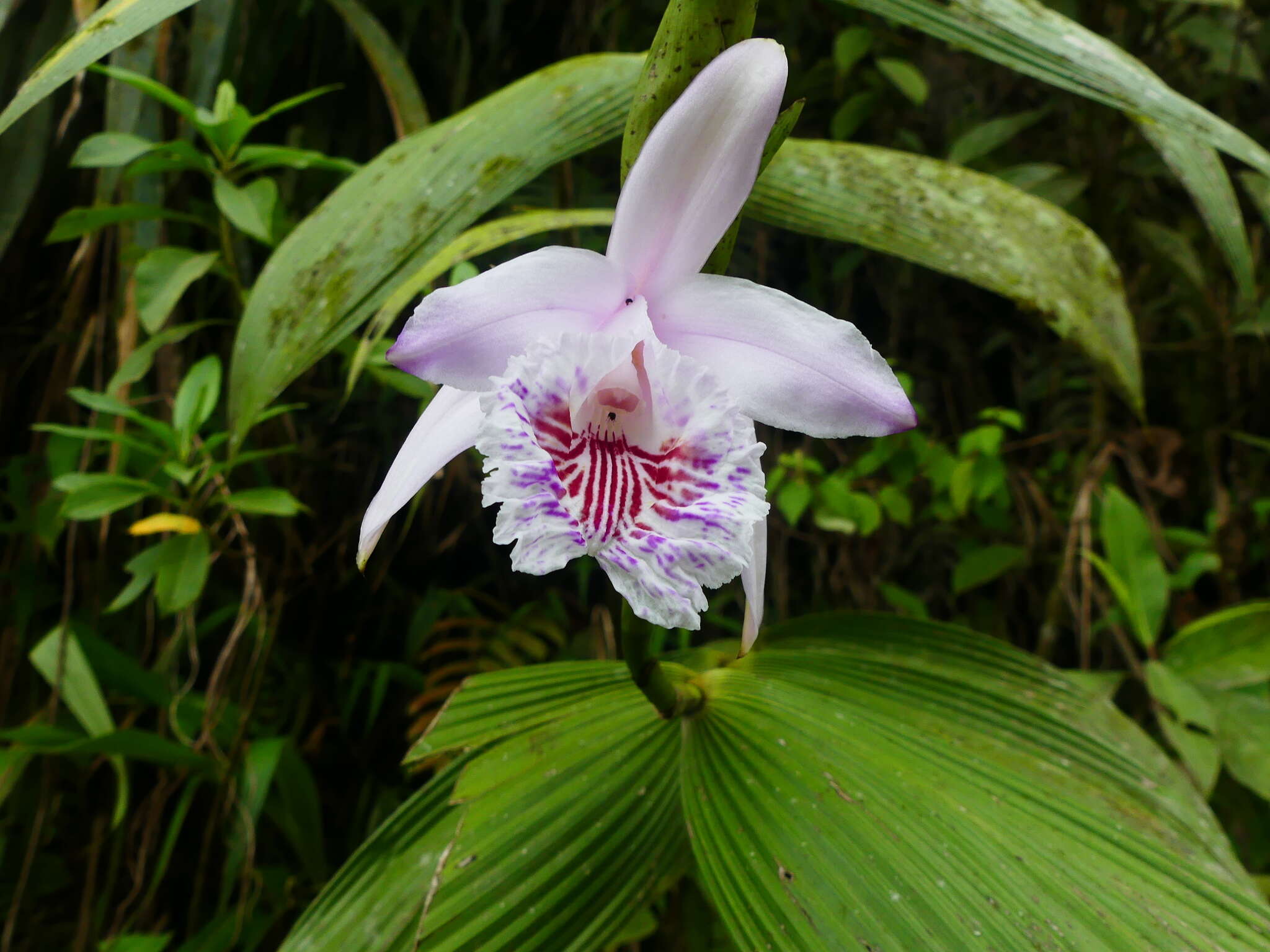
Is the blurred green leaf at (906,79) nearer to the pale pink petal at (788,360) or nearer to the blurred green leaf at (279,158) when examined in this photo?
the blurred green leaf at (279,158)

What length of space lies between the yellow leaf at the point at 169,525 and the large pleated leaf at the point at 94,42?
618 millimetres

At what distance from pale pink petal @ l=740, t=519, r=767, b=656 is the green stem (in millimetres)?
90

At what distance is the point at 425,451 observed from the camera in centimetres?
57

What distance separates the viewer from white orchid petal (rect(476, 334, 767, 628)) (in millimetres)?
535

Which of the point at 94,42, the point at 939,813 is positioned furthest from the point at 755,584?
the point at 94,42

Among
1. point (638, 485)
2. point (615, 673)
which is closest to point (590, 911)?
point (615, 673)

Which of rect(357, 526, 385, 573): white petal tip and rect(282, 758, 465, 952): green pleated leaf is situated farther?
rect(282, 758, 465, 952): green pleated leaf

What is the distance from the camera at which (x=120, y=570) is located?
1.52 meters

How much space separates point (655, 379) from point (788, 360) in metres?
0.09

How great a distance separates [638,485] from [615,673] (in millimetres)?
328

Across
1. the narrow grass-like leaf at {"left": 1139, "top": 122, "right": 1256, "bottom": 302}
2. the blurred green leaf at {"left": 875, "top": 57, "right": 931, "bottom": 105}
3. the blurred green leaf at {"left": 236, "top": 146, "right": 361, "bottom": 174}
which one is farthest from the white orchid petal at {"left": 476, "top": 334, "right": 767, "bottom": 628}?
the blurred green leaf at {"left": 875, "top": 57, "right": 931, "bottom": 105}

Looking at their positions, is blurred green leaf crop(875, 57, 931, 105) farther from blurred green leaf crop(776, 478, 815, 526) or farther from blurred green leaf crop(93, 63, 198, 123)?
blurred green leaf crop(93, 63, 198, 123)

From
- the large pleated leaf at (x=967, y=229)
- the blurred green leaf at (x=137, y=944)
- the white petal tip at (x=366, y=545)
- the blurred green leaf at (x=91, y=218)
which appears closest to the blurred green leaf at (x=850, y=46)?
the large pleated leaf at (x=967, y=229)

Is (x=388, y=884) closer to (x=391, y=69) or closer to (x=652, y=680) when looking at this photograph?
(x=652, y=680)
